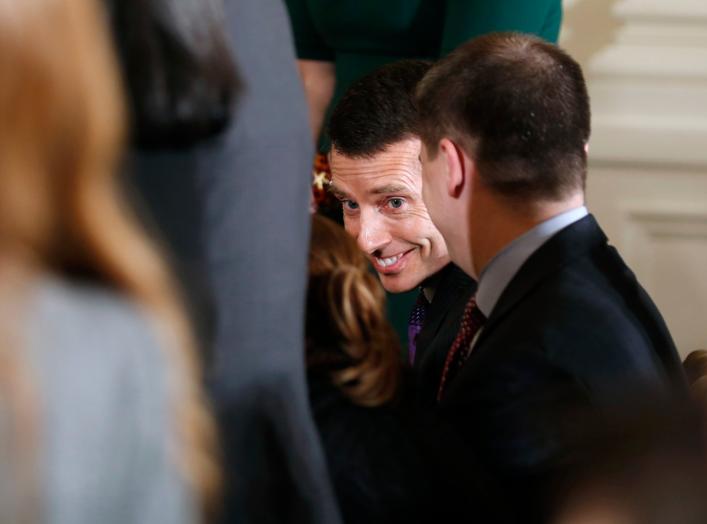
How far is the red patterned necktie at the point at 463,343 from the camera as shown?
5.09ft

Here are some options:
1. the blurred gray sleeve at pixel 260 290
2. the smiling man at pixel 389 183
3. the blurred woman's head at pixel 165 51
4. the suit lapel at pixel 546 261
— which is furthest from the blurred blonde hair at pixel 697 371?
the blurred woman's head at pixel 165 51

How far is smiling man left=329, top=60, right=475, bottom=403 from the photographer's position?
6.56 feet

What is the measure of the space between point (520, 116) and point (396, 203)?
18.3 inches

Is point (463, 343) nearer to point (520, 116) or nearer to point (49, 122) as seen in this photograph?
point (520, 116)

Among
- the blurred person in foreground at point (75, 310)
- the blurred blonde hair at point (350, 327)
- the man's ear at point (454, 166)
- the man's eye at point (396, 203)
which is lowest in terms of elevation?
the man's eye at point (396, 203)

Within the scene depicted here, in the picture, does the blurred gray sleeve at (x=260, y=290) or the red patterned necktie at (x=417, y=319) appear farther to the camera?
the red patterned necktie at (x=417, y=319)

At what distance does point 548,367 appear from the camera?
4.31 feet

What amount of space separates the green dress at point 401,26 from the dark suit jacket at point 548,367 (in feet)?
2.32

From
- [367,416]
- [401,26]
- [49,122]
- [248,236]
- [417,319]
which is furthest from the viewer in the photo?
[401,26]

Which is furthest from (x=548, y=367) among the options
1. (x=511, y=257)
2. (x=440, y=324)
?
(x=440, y=324)

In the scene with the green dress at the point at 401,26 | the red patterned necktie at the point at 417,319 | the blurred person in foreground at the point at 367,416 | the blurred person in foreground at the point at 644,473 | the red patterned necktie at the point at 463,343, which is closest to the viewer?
the blurred person in foreground at the point at 644,473

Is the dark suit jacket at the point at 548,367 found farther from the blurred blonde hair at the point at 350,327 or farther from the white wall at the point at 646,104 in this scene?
the white wall at the point at 646,104

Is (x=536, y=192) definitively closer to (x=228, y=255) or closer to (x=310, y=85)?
(x=228, y=255)

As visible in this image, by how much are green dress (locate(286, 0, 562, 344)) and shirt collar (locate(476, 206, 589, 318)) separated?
1.78 ft
